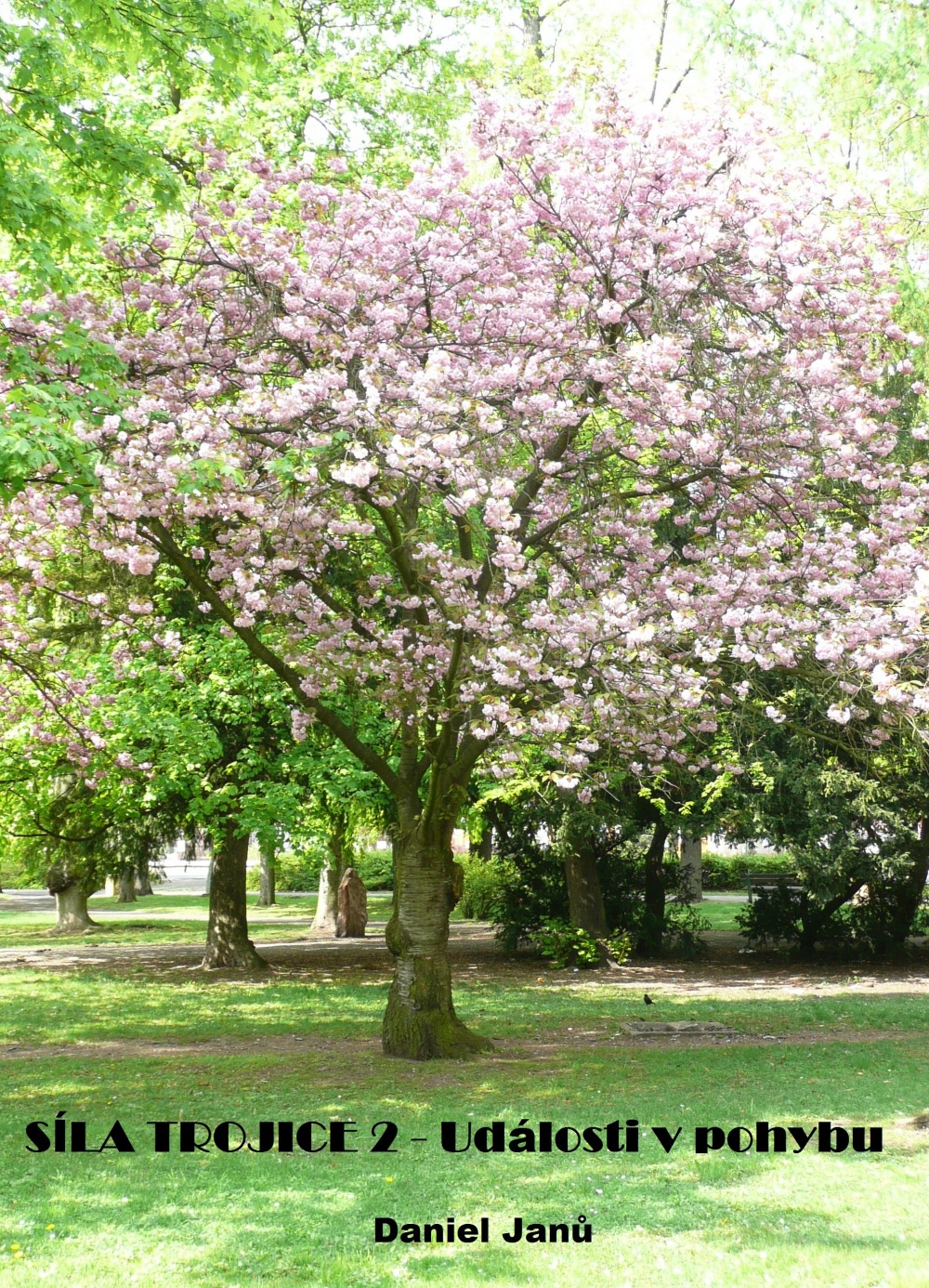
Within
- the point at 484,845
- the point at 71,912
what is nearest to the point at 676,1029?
the point at 484,845

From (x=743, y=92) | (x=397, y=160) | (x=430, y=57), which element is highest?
(x=430, y=57)

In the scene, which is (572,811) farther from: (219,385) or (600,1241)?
(600,1241)

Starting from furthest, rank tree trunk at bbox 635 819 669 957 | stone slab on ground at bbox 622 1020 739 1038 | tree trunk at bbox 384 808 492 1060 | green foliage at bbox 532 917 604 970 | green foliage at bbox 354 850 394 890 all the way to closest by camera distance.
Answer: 1. green foliage at bbox 354 850 394 890
2. tree trunk at bbox 635 819 669 957
3. green foliage at bbox 532 917 604 970
4. stone slab on ground at bbox 622 1020 739 1038
5. tree trunk at bbox 384 808 492 1060

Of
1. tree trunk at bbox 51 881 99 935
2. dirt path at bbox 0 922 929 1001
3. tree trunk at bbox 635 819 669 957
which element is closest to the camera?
dirt path at bbox 0 922 929 1001

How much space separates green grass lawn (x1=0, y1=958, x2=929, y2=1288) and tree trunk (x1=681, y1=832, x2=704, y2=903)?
A: 750 cm

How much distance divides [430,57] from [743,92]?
27.7ft

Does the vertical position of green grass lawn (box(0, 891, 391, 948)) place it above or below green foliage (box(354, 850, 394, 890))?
below

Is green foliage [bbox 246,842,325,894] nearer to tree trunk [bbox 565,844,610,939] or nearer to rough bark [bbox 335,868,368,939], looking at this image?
rough bark [bbox 335,868,368,939]

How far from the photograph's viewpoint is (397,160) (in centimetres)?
1300

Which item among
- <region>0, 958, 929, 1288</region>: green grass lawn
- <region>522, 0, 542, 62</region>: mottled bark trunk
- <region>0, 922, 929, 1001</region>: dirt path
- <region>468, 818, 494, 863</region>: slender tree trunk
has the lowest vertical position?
<region>0, 922, 929, 1001</region>: dirt path

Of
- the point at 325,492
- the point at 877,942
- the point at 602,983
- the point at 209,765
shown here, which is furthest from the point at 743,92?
the point at 877,942

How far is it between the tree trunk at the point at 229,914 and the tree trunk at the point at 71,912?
8207 millimetres

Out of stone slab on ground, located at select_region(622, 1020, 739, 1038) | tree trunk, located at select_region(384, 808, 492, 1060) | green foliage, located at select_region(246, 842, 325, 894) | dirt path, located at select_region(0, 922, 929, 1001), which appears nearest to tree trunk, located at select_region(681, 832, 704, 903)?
dirt path, located at select_region(0, 922, 929, 1001)

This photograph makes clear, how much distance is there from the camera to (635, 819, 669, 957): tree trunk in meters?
21.0
